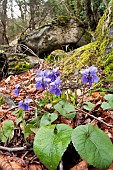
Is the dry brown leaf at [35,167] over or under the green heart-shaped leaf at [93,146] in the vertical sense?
under

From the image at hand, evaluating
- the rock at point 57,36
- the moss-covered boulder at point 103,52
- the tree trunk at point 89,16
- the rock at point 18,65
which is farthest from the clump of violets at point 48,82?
the tree trunk at point 89,16

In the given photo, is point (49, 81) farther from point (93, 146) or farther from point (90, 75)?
point (93, 146)

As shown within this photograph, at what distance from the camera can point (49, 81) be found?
4.41 ft

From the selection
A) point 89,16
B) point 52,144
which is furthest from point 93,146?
point 89,16

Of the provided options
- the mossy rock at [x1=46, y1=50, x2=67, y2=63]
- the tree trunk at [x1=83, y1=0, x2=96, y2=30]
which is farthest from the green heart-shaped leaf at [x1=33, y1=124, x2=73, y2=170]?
the tree trunk at [x1=83, y1=0, x2=96, y2=30]

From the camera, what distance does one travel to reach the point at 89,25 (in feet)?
22.8

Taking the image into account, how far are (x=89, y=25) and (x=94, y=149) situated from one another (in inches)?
250

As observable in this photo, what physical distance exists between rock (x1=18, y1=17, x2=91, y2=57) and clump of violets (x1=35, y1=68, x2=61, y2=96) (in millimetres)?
5437

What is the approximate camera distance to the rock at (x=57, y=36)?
6.89 metres

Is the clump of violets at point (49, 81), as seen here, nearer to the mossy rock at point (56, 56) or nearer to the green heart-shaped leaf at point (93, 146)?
the green heart-shaped leaf at point (93, 146)

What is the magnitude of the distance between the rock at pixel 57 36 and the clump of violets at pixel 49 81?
5.44 m

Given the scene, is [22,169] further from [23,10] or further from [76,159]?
[23,10]

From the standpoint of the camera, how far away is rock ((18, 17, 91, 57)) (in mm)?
6891

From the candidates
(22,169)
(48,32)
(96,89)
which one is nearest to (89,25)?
(48,32)
